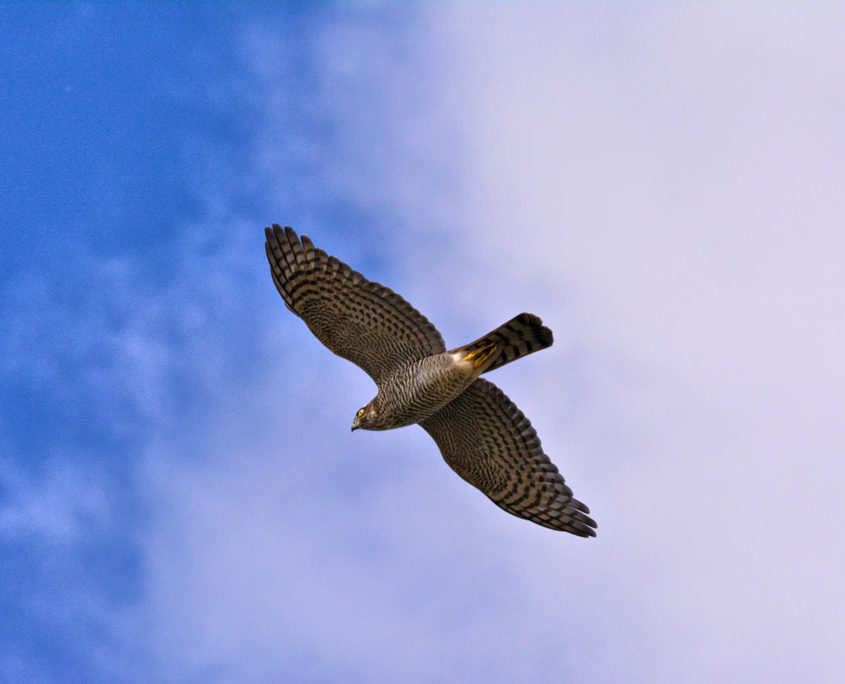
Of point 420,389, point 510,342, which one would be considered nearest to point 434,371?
point 420,389

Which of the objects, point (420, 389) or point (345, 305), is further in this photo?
point (345, 305)

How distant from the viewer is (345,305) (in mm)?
19297

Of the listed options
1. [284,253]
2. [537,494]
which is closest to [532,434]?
[537,494]

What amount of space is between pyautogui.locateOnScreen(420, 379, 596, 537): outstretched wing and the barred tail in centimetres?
107

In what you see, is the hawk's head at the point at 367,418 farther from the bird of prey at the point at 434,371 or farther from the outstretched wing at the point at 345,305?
the outstretched wing at the point at 345,305

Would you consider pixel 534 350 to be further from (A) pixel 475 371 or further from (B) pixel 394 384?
(B) pixel 394 384

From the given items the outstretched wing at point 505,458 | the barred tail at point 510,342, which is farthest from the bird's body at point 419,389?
the outstretched wing at point 505,458

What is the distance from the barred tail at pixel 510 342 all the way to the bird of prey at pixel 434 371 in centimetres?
2

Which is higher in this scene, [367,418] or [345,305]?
[345,305]

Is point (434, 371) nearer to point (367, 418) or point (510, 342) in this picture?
point (510, 342)

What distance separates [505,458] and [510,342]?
2.61 metres

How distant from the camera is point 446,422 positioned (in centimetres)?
2038

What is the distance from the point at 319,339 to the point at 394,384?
1487mm

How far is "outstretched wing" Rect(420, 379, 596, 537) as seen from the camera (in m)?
20.1
